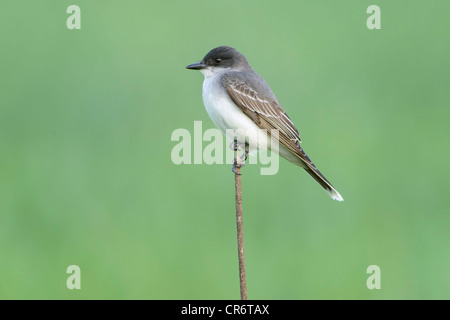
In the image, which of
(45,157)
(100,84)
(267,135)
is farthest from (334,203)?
(100,84)

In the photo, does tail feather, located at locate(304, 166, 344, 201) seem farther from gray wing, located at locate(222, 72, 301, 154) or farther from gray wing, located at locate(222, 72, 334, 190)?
gray wing, located at locate(222, 72, 301, 154)

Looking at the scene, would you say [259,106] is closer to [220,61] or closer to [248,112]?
[248,112]

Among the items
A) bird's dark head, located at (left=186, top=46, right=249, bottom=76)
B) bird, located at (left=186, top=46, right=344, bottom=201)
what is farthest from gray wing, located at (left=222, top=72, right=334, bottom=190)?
bird's dark head, located at (left=186, top=46, right=249, bottom=76)

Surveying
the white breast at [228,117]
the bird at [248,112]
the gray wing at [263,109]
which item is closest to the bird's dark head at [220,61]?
the bird at [248,112]

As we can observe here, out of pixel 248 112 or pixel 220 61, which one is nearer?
pixel 248 112

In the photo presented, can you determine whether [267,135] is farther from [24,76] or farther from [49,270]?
[24,76]

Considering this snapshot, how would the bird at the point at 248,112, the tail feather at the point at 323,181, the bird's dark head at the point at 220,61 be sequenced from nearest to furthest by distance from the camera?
the tail feather at the point at 323,181 → the bird at the point at 248,112 → the bird's dark head at the point at 220,61

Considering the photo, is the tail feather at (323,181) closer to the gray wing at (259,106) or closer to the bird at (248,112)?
the bird at (248,112)

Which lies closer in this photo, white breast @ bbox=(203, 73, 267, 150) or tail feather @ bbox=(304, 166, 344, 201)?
tail feather @ bbox=(304, 166, 344, 201)

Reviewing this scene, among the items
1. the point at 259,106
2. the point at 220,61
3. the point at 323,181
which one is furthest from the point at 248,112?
the point at 323,181
